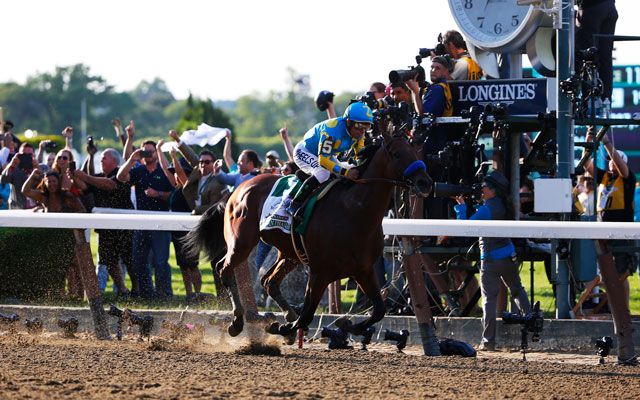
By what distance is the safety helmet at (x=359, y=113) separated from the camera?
7160mm

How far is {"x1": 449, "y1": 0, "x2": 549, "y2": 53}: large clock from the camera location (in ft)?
29.2

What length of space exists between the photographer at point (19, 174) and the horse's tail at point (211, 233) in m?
4.49

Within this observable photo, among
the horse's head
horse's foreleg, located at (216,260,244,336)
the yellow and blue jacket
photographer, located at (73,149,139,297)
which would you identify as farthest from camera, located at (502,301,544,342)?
photographer, located at (73,149,139,297)

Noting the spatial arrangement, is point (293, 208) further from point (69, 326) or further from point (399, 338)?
point (69, 326)

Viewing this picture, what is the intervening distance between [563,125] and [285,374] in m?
3.62

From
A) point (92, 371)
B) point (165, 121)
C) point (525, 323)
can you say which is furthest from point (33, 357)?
point (165, 121)

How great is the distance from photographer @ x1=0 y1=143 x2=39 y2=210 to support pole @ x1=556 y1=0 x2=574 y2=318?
22.5 ft

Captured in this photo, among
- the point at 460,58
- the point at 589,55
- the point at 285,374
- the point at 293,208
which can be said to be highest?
the point at 460,58

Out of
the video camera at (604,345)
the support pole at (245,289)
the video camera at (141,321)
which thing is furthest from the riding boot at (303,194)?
the video camera at (604,345)

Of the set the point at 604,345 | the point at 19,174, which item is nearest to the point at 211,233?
the point at 604,345

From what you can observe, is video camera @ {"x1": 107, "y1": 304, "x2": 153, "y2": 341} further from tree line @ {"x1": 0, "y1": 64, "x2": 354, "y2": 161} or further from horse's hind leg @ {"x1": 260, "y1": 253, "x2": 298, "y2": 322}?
tree line @ {"x1": 0, "y1": 64, "x2": 354, "y2": 161}

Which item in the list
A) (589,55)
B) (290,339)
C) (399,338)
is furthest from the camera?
(589,55)

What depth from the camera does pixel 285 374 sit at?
6.17 metres

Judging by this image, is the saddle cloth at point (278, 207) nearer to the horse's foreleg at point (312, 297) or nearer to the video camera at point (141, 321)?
the horse's foreleg at point (312, 297)
